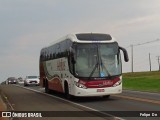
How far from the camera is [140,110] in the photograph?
17906 millimetres

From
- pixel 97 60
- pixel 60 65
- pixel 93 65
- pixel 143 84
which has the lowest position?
pixel 143 84

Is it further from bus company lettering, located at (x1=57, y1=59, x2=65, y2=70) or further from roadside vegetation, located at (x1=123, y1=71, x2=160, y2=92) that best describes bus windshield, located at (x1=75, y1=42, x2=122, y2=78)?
roadside vegetation, located at (x1=123, y1=71, x2=160, y2=92)

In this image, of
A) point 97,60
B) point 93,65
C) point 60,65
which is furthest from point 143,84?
point 93,65

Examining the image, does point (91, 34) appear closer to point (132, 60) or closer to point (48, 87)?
point (48, 87)

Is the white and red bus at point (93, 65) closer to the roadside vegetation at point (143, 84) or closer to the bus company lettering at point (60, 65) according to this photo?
the bus company lettering at point (60, 65)

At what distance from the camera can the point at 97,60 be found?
24156mm

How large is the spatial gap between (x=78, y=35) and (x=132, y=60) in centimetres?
7588

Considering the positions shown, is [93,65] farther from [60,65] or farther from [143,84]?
[143,84]

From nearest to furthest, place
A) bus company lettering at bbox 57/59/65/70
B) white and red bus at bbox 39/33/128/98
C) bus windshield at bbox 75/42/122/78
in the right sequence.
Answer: white and red bus at bbox 39/33/128/98 < bus windshield at bbox 75/42/122/78 < bus company lettering at bbox 57/59/65/70

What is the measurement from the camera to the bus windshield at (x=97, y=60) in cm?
2395

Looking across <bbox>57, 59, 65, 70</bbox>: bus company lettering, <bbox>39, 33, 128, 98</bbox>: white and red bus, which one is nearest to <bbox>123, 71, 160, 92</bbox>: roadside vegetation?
<bbox>57, 59, 65, 70</bbox>: bus company lettering

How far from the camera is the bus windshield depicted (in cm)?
2395

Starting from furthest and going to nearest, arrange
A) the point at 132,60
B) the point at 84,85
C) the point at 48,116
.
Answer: the point at 132,60 < the point at 84,85 < the point at 48,116

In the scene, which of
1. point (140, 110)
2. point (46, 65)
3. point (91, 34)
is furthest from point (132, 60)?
point (140, 110)
